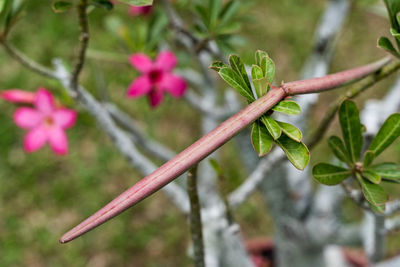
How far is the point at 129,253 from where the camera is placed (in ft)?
5.90

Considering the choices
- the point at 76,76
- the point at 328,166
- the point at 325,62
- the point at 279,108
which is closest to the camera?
the point at 279,108

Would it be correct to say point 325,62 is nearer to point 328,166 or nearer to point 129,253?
point 328,166

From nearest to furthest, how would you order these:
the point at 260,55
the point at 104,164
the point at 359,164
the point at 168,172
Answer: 1. the point at 168,172
2. the point at 260,55
3. the point at 359,164
4. the point at 104,164

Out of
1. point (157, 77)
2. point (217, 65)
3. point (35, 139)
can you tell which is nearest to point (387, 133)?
point (217, 65)

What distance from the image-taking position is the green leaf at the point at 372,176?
495 millimetres

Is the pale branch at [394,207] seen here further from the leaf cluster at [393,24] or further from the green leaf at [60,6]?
the green leaf at [60,6]

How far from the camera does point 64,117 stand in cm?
88

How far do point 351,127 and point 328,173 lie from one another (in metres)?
0.07

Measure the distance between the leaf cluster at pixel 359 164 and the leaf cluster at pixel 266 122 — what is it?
0.11 m

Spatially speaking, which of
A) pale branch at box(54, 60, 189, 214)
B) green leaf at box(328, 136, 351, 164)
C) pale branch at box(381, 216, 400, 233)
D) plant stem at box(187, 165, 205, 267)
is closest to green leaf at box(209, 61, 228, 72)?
plant stem at box(187, 165, 205, 267)

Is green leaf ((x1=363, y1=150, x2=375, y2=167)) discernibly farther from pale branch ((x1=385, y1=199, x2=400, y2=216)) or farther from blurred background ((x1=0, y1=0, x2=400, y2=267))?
blurred background ((x1=0, y1=0, x2=400, y2=267))

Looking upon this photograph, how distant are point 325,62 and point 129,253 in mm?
1227

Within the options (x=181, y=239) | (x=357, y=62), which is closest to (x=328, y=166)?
(x=181, y=239)

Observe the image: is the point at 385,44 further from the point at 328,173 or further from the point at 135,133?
the point at 135,133
